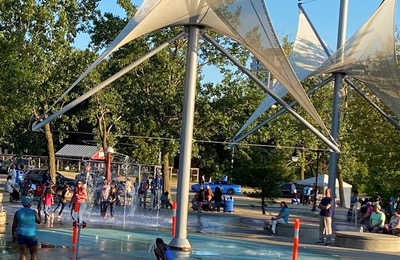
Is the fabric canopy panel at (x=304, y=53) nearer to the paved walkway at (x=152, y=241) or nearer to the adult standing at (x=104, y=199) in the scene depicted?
the paved walkway at (x=152, y=241)

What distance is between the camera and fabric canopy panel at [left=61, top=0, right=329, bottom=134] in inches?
652

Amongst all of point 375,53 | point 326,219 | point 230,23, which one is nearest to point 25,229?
point 230,23

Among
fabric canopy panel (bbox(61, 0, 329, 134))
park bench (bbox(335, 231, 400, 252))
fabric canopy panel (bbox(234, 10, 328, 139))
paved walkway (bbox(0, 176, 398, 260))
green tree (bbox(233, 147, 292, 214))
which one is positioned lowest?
paved walkway (bbox(0, 176, 398, 260))

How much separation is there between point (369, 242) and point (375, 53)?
272 inches

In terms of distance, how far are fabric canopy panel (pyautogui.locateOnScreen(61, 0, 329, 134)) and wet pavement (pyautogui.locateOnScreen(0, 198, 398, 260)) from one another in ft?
12.9

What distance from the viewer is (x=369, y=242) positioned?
65.2 ft

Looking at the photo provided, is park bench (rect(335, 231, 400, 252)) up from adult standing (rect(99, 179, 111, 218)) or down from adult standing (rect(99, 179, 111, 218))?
down

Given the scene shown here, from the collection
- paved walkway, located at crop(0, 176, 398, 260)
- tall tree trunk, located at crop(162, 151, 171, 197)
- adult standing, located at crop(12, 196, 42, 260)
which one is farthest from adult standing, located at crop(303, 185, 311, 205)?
adult standing, located at crop(12, 196, 42, 260)

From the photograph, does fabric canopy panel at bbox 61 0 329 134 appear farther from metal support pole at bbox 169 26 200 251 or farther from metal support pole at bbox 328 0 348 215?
metal support pole at bbox 328 0 348 215

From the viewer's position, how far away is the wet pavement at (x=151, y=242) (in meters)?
15.5

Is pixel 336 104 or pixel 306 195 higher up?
pixel 336 104

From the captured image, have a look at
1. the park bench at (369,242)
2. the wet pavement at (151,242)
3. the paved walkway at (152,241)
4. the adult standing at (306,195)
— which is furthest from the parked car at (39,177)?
the park bench at (369,242)

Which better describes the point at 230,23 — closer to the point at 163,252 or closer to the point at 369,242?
the point at 369,242

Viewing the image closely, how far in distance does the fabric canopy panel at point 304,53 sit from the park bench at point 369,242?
633 cm
